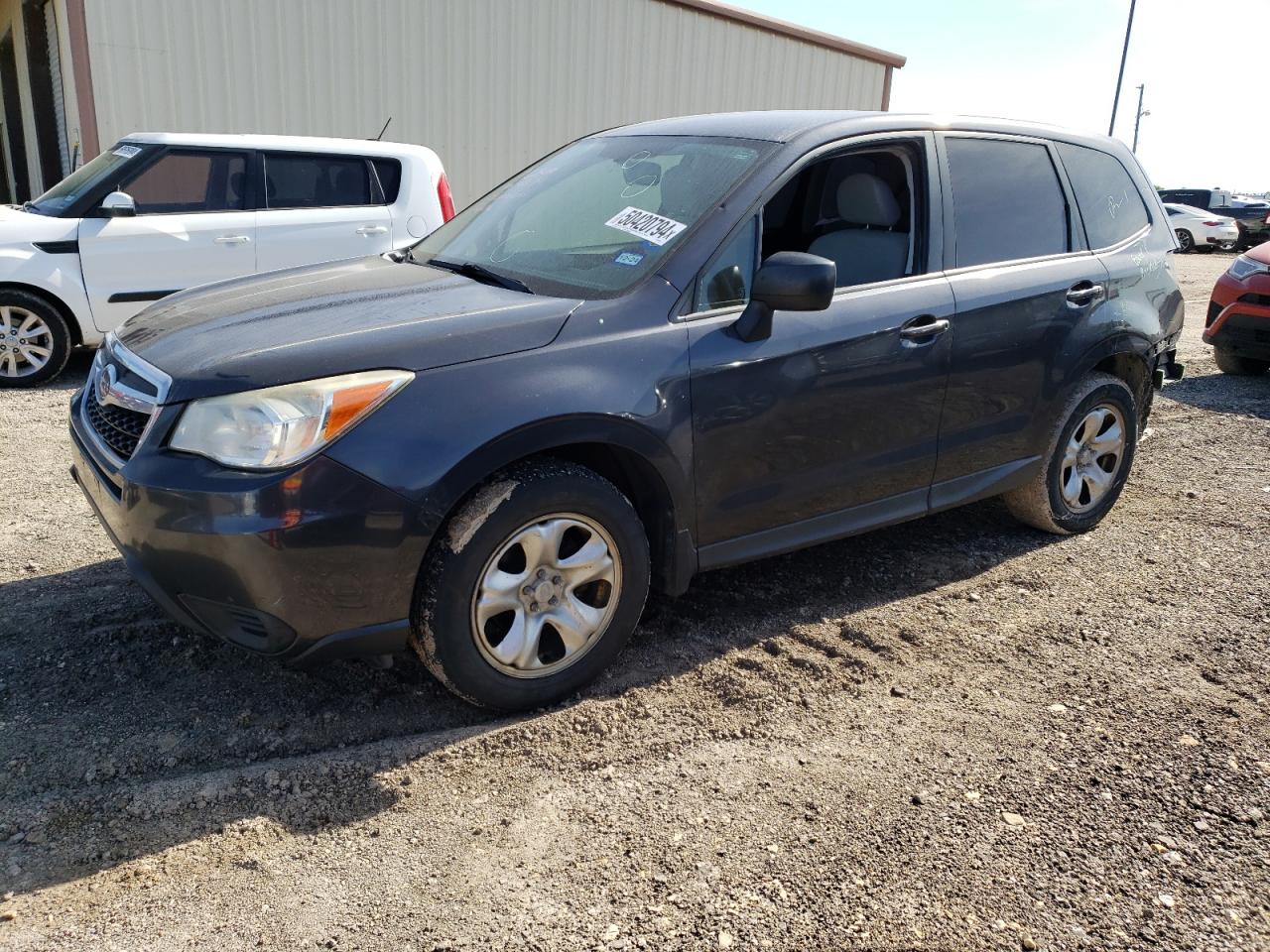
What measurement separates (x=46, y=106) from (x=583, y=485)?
13116 millimetres

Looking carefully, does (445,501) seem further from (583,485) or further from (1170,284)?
(1170,284)

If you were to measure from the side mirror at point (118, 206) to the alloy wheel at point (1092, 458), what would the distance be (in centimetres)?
608

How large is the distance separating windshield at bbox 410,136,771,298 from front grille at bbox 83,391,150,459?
3.88ft

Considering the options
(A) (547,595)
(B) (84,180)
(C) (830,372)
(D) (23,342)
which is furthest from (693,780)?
(B) (84,180)

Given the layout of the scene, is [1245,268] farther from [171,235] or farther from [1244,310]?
[171,235]

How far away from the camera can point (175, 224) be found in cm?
721

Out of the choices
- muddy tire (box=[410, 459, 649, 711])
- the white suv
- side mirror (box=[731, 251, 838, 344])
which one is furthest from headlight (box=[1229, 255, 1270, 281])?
muddy tire (box=[410, 459, 649, 711])

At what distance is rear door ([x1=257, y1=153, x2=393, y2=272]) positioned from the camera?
754cm

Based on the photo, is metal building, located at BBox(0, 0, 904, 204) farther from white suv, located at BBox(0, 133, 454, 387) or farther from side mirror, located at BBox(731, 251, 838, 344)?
side mirror, located at BBox(731, 251, 838, 344)

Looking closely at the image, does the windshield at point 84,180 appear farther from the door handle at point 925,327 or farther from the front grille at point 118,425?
the door handle at point 925,327

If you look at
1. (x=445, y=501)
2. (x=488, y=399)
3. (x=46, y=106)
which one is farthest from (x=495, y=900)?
(x=46, y=106)

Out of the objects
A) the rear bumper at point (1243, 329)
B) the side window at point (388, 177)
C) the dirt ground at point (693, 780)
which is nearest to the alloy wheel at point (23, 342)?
the side window at point (388, 177)

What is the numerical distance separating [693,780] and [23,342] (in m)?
6.25

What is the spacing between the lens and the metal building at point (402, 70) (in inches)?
408
